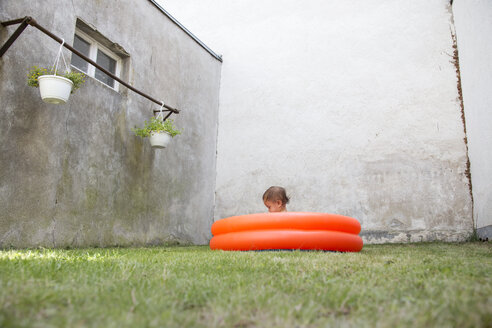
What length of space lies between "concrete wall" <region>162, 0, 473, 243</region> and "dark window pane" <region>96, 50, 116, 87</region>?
100 inches

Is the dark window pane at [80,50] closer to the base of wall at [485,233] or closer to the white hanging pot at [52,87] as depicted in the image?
the white hanging pot at [52,87]

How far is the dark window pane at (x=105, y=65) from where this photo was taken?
438 centimetres

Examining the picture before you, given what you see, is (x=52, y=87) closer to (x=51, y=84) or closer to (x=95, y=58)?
(x=51, y=84)

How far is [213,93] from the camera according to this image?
673 cm

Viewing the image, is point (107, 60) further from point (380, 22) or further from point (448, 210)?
point (448, 210)

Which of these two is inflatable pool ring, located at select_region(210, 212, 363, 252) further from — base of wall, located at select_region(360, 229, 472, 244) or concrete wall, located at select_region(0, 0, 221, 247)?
base of wall, located at select_region(360, 229, 472, 244)

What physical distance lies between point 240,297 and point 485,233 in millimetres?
4711

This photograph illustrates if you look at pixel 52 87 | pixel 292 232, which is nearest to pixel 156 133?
pixel 52 87

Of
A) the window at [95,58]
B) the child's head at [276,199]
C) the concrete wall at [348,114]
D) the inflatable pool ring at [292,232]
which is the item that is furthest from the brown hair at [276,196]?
the window at [95,58]

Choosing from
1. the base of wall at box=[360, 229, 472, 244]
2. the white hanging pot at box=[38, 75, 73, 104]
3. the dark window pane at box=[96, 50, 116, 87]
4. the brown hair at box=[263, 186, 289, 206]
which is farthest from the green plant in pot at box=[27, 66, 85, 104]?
the base of wall at box=[360, 229, 472, 244]

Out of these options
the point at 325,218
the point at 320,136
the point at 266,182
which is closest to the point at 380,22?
the point at 320,136

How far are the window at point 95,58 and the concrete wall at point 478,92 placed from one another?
4.60m

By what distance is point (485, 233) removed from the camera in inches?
181

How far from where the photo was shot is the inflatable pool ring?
302 centimetres
